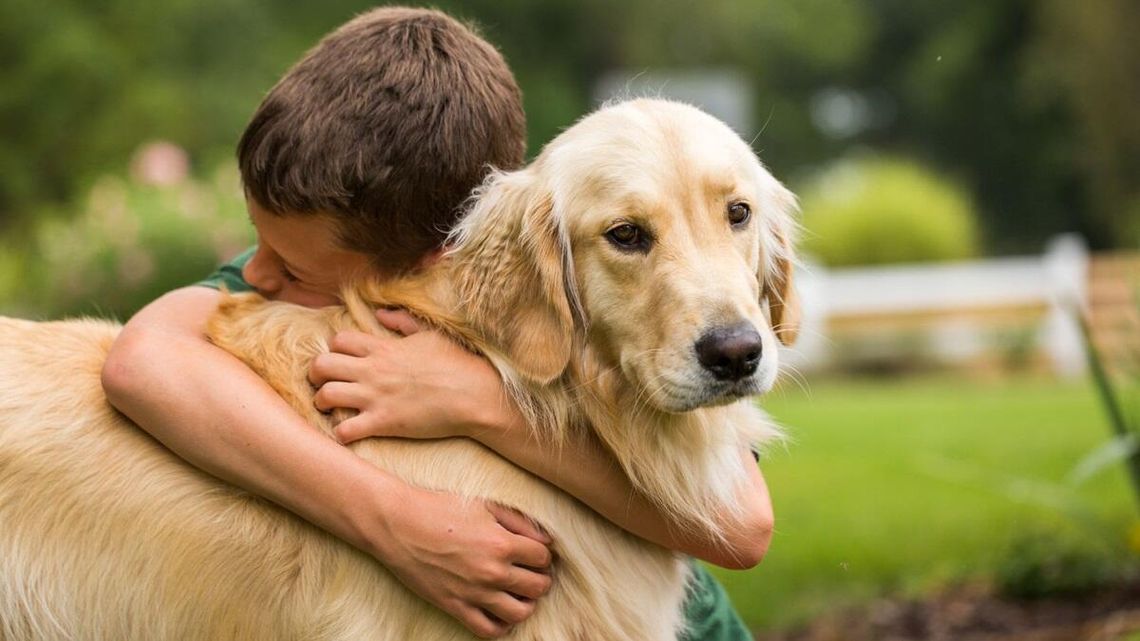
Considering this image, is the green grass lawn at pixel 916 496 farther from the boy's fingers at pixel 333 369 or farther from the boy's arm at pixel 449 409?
the boy's fingers at pixel 333 369

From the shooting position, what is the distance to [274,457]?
2.50 metres

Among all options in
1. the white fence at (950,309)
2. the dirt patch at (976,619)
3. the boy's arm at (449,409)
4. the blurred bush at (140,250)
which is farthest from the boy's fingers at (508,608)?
the white fence at (950,309)

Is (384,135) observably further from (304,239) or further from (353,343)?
(353,343)

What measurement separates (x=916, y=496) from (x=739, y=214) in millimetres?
5247

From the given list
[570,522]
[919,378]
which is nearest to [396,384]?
[570,522]

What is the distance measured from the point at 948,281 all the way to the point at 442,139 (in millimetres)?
14471

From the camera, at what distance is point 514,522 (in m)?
2.59

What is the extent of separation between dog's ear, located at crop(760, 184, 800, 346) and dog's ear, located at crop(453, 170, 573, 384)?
0.52 metres

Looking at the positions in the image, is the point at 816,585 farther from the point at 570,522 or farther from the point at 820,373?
the point at 820,373

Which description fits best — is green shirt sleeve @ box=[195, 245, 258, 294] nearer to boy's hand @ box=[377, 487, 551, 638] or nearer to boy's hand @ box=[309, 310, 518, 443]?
boy's hand @ box=[309, 310, 518, 443]

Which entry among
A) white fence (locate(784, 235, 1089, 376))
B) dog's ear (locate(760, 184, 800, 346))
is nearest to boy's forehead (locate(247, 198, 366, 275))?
dog's ear (locate(760, 184, 800, 346))

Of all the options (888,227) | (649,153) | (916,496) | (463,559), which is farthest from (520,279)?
(888,227)

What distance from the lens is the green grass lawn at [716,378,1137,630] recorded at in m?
6.00

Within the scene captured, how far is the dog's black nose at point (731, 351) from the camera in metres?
2.42
